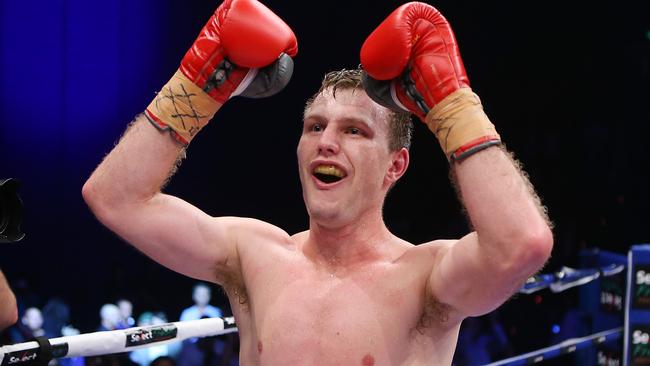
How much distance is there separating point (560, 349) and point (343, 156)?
7.09 ft

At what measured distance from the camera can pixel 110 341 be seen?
6.96 feet

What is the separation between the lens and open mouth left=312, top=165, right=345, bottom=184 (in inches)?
67.6

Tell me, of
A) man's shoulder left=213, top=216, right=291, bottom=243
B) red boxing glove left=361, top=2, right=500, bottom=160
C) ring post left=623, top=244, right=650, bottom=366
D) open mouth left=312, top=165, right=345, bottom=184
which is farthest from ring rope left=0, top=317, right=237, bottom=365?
ring post left=623, top=244, right=650, bottom=366

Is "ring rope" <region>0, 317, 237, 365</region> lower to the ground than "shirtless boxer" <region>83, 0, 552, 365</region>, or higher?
lower

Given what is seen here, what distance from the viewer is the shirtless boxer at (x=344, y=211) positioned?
145 centimetres

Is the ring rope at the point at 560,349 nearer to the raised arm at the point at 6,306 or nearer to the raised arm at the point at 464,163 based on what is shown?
the raised arm at the point at 464,163

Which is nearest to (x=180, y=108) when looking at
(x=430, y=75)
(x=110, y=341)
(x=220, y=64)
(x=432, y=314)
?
(x=220, y=64)

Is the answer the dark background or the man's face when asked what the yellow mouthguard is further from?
the dark background

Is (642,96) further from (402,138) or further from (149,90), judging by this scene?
(402,138)

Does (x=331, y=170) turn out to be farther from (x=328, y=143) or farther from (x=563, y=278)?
(x=563, y=278)

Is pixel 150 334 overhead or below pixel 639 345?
overhead

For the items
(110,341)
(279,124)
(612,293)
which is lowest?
(612,293)

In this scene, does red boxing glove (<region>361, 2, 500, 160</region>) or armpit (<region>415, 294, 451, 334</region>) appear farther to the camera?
armpit (<region>415, 294, 451, 334</region>)

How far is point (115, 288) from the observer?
5.89m
